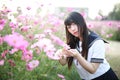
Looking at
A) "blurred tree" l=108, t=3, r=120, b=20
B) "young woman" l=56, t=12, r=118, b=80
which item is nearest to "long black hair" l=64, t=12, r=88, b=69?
"young woman" l=56, t=12, r=118, b=80

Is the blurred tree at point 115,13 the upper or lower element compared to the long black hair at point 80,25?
lower

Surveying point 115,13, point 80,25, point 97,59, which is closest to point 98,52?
point 97,59

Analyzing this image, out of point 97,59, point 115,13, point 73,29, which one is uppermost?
point 73,29

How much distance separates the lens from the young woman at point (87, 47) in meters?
2.47

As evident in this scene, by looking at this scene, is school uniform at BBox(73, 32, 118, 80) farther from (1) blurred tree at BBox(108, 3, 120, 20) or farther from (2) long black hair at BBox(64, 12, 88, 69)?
(1) blurred tree at BBox(108, 3, 120, 20)

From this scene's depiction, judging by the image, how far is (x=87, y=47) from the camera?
8.37 feet

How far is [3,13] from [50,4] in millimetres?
1285

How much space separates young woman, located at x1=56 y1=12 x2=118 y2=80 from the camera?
247 cm

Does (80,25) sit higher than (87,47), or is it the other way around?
(80,25)

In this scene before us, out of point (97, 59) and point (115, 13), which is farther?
point (115, 13)

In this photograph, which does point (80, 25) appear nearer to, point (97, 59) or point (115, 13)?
point (97, 59)

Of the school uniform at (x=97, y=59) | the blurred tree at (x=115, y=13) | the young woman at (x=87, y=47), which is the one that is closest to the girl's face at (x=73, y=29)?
the young woman at (x=87, y=47)

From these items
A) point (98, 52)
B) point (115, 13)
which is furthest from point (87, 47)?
point (115, 13)

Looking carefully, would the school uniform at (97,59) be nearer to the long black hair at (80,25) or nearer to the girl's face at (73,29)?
the long black hair at (80,25)
